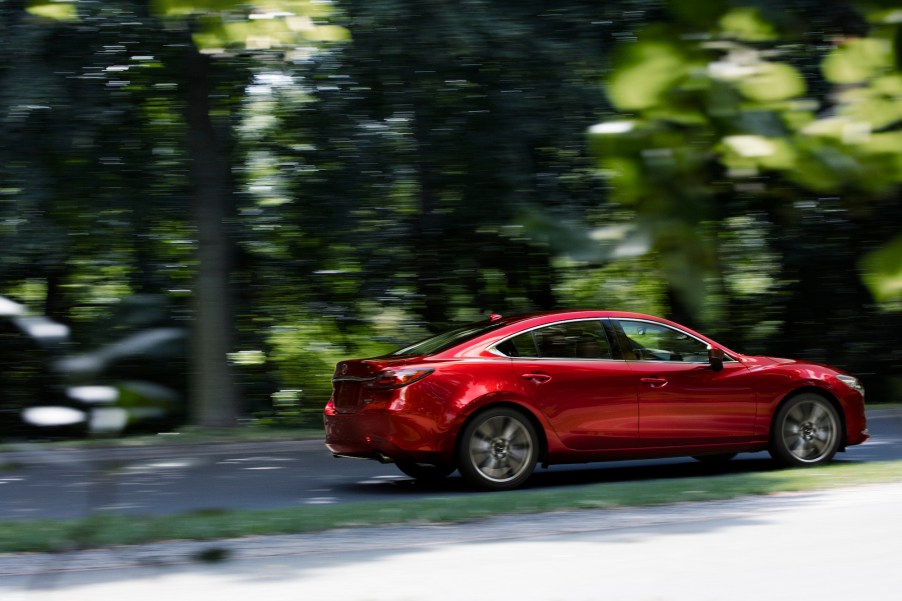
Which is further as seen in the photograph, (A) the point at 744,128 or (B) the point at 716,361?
(B) the point at 716,361

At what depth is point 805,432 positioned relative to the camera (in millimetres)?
11266

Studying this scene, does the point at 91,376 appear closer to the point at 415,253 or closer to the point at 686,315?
the point at 686,315

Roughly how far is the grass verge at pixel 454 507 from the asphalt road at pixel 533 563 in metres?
0.19

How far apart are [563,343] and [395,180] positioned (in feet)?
19.7

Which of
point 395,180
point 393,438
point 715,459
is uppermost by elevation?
point 395,180

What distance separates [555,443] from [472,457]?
Answer: 76 cm

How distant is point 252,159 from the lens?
16.3m

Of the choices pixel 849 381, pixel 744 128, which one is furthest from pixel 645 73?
pixel 849 381

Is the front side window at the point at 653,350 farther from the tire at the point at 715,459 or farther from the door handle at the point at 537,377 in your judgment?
the tire at the point at 715,459

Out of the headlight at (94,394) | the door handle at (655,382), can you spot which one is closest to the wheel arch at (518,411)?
the door handle at (655,382)

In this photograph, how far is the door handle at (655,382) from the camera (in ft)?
34.7

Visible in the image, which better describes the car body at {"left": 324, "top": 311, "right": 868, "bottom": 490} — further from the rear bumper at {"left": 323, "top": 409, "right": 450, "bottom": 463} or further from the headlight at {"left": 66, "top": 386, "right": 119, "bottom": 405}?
the headlight at {"left": 66, "top": 386, "right": 119, "bottom": 405}

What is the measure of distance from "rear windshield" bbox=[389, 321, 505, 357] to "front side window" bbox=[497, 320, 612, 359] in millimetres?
280

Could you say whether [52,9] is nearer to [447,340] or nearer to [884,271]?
[884,271]
